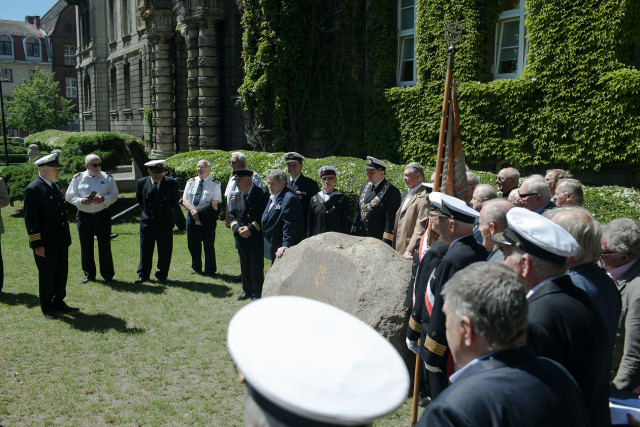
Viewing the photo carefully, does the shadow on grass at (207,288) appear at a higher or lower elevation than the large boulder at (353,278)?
lower

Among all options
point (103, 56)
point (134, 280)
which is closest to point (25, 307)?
point (134, 280)

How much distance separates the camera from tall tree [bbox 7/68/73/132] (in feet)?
180

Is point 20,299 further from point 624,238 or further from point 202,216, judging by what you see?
point 624,238

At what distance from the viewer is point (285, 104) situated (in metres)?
16.9

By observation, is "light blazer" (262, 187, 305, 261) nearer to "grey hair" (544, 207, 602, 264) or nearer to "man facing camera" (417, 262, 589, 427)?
"grey hair" (544, 207, 602, 264)

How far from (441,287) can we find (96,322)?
5321 mm

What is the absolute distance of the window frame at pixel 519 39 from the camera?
11.8 m

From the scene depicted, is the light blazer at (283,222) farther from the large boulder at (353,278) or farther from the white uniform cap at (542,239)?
the white uniform cap at (542,239)

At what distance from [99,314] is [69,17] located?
250 ft

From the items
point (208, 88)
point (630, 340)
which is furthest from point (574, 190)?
point (208, 88)

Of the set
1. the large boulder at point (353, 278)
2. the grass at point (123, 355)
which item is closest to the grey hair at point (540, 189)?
the large boulder at point (353, 278)

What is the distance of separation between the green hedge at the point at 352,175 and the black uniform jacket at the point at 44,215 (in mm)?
5317

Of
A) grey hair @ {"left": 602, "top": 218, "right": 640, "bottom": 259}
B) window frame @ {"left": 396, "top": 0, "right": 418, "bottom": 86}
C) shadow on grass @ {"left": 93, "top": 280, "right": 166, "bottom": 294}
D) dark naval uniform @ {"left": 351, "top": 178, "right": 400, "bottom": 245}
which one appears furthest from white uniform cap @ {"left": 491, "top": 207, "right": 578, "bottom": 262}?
window frame @ {"left": 396, "top": 0, "right": 418, "bottom": 86}

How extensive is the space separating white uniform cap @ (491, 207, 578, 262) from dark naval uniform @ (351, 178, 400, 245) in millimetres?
4756
